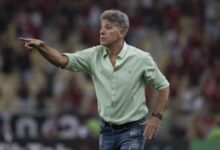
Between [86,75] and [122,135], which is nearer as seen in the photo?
[122,135]

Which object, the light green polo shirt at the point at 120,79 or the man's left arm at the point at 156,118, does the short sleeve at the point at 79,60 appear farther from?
the man's left arm at the point at 156,118

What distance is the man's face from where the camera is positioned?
1034 centimetres

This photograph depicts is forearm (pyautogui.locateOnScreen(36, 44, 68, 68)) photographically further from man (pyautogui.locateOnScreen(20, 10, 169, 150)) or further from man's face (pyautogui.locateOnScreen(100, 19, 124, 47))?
man's face (pyautogui.locateOnScreen(100, 19, 124, 47))

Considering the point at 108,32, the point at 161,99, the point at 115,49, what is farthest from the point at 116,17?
the point at 161,99

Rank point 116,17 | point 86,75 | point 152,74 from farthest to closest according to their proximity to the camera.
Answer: point 86,75 → point 152,74 → point 116,17

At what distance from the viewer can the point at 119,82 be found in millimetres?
10398

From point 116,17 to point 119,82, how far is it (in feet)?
2.11

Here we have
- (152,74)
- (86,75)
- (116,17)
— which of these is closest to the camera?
(116,17)

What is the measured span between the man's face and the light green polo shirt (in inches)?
6.1

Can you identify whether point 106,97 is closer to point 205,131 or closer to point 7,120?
point 205,131

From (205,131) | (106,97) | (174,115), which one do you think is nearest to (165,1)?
(174,115)

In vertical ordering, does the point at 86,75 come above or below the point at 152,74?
below

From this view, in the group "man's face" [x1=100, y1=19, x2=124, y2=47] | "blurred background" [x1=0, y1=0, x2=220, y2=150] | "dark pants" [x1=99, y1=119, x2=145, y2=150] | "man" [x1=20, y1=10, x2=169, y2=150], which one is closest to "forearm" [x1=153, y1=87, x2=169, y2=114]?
"man" [x1=20, y1=10, x2=169, y2=150]

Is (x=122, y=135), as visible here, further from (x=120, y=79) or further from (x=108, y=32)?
(x=108, y=32)
